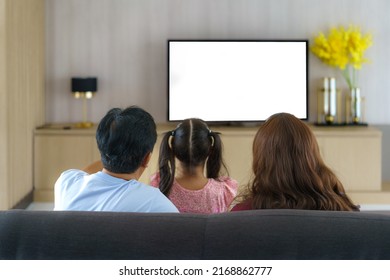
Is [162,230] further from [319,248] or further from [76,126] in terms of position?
[76,126]

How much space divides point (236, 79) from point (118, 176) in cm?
455

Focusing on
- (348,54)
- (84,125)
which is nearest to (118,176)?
(84,125)

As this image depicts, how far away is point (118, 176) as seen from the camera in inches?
100

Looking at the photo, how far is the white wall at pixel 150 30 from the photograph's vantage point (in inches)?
280

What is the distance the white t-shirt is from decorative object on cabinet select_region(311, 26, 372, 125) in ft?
15.9

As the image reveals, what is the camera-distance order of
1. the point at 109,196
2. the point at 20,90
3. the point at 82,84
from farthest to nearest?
the point at 82,84 < the point at 20,90 < the point at 109,196

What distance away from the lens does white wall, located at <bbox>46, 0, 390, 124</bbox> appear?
7.12m

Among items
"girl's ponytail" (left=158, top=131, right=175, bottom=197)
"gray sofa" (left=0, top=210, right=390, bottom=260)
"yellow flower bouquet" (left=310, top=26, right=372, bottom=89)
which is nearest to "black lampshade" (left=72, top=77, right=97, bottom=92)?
"yellow flower bouquet" (left=310, top=26, right=372, bottom=89)

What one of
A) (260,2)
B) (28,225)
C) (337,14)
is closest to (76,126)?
(260,2)

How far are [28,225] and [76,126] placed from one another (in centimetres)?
511

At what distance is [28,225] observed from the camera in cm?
190

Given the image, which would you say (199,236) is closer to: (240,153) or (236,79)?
(240,153)

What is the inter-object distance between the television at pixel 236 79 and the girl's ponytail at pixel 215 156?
347 centimetres

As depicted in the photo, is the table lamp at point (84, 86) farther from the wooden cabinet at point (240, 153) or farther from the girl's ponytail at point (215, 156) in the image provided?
the girl's ponytail at point (215, 156)
